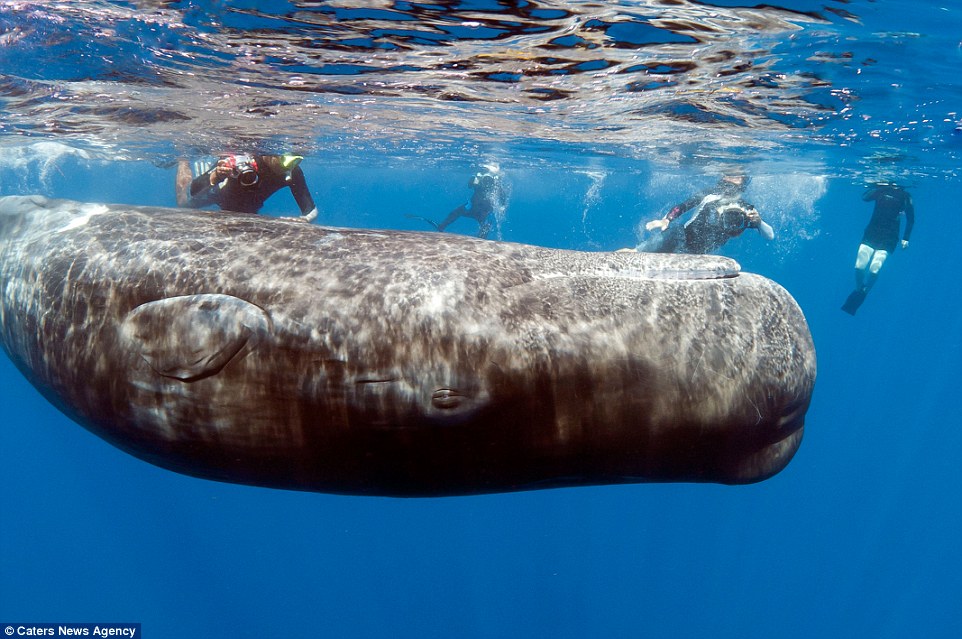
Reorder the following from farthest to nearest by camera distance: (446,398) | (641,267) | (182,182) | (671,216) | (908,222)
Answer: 1. (908,222)
2. (671,216)
3. (182,182)
4. (641,267)
5. (446,398)

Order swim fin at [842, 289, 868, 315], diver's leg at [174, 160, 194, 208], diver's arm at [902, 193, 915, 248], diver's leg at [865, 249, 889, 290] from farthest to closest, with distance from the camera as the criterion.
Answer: diver's leg at [865, 249, 889, 290] < swim fin at [842, 289, 868, 315] < diver's arm at [902, 193, 915, 248] < diver's leg at [174, 160, 194, 208]

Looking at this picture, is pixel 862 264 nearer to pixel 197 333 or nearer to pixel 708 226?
pixel 708 226

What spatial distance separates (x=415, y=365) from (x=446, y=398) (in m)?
Answer: 0.21

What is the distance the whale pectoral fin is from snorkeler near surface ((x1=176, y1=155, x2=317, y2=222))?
6311mm

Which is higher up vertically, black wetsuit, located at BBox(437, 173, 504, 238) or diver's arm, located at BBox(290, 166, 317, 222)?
diver's arm, located at BBox(290, 166, 317, 222)

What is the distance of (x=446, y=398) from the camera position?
2.75m

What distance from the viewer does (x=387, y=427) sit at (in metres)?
2.78

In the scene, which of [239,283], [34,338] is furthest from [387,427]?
[34,338]

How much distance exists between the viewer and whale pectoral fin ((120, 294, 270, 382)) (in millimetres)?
2779

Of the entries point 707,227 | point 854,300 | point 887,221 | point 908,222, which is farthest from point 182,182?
point 887,221

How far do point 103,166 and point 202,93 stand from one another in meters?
22.9

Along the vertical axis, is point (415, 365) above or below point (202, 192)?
above

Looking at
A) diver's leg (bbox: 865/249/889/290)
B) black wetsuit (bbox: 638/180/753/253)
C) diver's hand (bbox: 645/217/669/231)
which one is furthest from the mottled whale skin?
diver's leg (bbox: 865/249/889/290)

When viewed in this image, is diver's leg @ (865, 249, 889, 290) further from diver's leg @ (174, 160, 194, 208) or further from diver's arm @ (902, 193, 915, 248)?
diver's leg @ (174, 160, 194, 208)
